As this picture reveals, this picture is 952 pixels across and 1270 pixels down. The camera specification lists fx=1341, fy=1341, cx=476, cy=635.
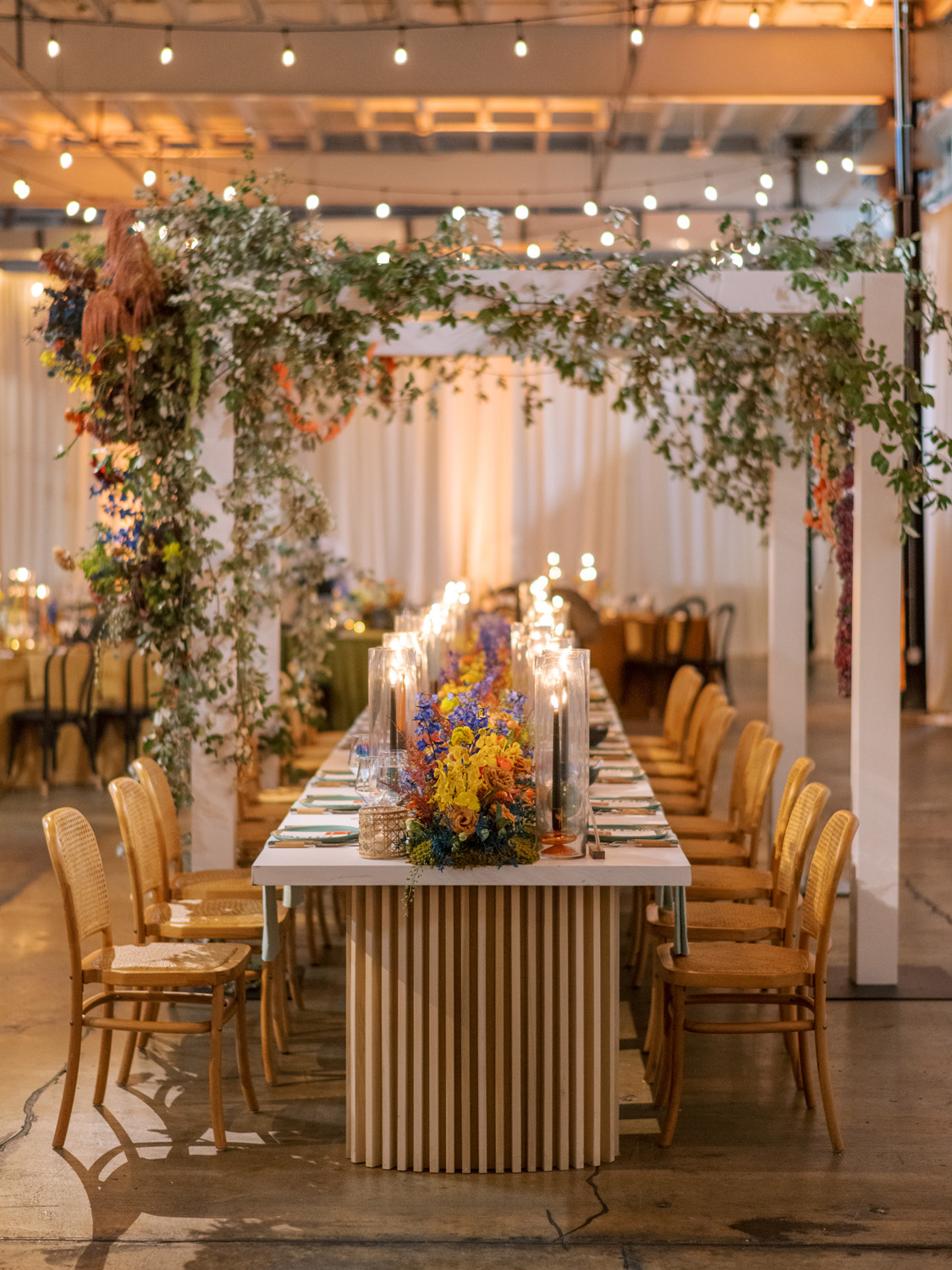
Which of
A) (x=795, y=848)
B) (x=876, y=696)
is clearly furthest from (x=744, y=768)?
(x=795, y=848)

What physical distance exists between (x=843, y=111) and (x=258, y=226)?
8.78 m

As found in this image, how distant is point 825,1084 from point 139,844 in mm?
2005

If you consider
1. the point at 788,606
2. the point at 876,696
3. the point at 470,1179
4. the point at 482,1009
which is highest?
the point at 788,606

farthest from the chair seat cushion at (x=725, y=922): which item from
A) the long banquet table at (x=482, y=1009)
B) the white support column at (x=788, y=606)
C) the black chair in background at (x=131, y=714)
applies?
the black chair in background at (x=131, y=714)

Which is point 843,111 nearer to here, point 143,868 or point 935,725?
point 935,725

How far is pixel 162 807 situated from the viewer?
13.9 ft

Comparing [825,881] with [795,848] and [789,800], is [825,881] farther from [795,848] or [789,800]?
[789,800]

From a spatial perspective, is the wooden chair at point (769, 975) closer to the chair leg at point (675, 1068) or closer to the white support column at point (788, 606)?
the chair leg at point (675, 1068)

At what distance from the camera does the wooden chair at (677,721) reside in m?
6.66

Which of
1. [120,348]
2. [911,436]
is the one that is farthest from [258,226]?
[911,436]

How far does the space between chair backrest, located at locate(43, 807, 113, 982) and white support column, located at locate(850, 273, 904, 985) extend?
8.37ft

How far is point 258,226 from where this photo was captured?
176 inches

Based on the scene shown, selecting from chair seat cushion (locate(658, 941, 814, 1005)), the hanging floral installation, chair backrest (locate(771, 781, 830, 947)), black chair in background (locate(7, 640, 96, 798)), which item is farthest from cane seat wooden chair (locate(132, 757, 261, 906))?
black chair in background (locate(7, 640, 96, 798))

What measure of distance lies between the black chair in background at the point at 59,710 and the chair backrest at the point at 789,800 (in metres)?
5.47
